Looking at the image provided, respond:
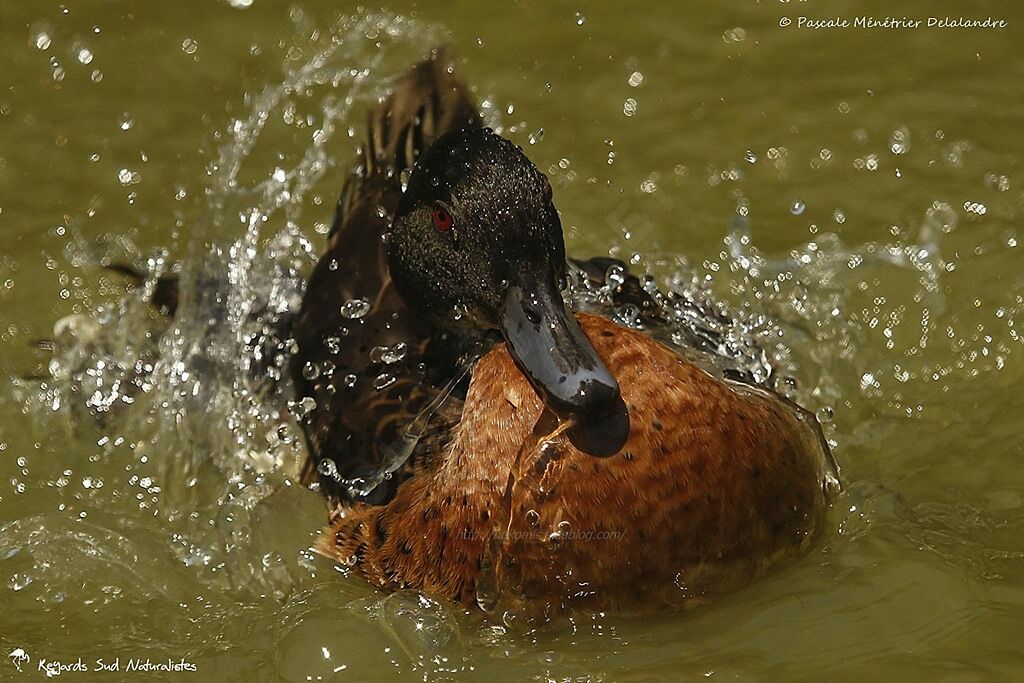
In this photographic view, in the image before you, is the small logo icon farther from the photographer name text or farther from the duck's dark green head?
the photographer name text

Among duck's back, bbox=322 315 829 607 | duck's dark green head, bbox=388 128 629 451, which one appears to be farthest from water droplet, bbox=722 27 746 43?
duck's back, bbox=322 315 829 607

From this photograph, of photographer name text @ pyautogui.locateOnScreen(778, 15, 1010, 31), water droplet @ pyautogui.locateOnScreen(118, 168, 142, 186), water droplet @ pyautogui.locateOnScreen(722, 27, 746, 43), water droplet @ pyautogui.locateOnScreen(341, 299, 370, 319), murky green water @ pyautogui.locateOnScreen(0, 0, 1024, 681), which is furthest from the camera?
water droplet @ pyautogui.locateOnScreen(722, 27, 746, 43)

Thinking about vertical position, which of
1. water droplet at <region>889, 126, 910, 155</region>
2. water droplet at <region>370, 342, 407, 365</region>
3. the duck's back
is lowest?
the duck's back

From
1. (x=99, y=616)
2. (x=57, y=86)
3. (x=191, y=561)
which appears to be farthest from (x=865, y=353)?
(x=57, y=86)

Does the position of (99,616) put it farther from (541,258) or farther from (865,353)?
(865,353)

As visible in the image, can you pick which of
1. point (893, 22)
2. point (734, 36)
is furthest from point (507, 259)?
point (893, 22)

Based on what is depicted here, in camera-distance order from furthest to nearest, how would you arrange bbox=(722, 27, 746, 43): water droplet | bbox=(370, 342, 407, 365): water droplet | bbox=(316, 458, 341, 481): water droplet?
bbox=(722, 27, 746, 43): water droplet → bbox=(370, 342, 407, 365): water droplet → bbox=(316, 458, 341, 481): water droplet

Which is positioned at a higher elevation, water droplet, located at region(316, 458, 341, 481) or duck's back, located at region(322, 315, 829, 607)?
water droplet, located at region(316, 458, 341, 481)
